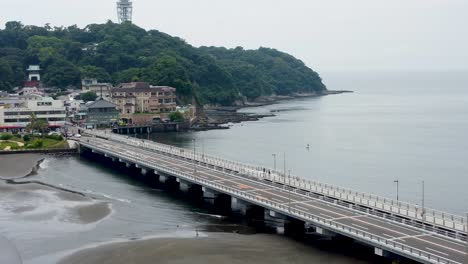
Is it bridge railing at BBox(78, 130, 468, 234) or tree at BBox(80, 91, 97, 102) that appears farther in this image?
tree at BBox(80, 91, 97, 102)

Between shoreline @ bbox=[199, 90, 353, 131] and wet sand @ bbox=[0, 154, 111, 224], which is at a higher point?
shoreline @ bbox=[199, 90, 353, 131]

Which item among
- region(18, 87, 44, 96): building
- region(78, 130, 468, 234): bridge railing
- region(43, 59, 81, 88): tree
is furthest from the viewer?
region(43, 59, 81, 88): tree

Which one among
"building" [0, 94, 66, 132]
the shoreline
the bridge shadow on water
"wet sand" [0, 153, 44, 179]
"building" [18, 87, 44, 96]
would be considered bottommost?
the bridge shadow on water

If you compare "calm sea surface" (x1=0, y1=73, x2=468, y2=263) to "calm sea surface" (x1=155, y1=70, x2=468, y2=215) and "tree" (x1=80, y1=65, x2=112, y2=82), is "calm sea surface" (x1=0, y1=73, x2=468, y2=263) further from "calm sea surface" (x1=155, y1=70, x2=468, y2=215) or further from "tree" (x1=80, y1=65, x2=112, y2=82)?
"tree" (x1=80, y1=65, x2=112, y2=82)

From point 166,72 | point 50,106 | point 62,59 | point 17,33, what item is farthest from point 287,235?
point 17,33

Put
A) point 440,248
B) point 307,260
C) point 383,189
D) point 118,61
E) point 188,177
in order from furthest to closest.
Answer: point 118,61 → point 383,189 → point 188,177 → point 307,260 → point 440,248

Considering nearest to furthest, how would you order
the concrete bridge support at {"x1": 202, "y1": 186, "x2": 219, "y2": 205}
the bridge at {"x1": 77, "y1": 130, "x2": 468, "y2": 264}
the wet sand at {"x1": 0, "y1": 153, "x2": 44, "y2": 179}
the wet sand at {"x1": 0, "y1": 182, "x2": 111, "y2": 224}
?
the bridge at {"x1": 77, "y1": 130, "x2": 468, "y2": 264} → the wet sand at {"x1": 0, "y1": 182, "x2": 111, "y2": 224} → the concrete bridge support at {"x1": 202, "y1": 186, "x2": 219, "y2": 205} → the wet sand at {"x1": 0, "y1": 153, "x2": 44, "y2": 179}

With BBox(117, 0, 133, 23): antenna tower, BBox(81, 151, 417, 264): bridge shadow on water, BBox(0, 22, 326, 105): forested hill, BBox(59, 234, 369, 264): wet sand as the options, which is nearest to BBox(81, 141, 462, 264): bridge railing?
BBox(81, 151, 417, 264): bridge shadow on water

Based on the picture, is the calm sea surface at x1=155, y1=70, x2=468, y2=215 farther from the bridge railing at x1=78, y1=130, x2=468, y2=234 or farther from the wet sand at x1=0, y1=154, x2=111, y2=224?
the wet sand at x1=0, y1=154, x2=111, y2=224

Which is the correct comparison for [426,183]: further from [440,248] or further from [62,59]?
[62,59]
